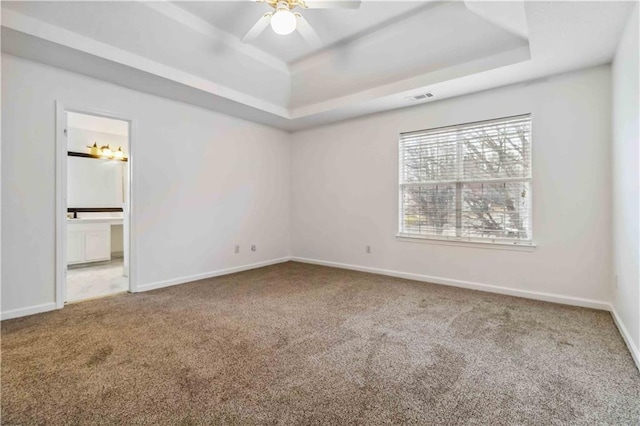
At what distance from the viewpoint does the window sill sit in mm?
3520

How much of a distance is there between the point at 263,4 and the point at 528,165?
11.3 ft

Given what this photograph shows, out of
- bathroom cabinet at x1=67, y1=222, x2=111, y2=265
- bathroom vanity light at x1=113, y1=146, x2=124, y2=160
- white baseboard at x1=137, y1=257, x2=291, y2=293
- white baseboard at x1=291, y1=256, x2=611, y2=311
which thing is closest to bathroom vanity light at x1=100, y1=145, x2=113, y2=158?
bathroom vanity light at x1=113, y1=146, x2=124, y2=160

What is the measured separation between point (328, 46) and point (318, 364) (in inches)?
142

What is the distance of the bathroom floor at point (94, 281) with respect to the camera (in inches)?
146

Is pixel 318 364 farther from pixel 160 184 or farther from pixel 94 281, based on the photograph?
pixel 94 281

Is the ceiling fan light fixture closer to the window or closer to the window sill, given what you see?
the window

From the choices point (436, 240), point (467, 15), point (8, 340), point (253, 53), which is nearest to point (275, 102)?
point (253, 53)

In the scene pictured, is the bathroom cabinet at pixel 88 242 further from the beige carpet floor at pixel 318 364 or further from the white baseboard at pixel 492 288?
the white baseboard at pixel 492 288

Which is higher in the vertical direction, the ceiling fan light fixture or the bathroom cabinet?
the ceiling fan light fixture

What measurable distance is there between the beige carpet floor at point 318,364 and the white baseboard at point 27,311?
172mm

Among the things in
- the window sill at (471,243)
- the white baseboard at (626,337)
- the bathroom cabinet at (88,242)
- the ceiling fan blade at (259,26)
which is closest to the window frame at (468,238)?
the window sill at (471,243)

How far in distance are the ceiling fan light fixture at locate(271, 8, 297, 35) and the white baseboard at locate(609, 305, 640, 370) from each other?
3.49m

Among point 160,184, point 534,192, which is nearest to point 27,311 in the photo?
point 160,184

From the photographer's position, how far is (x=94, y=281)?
169 inches
